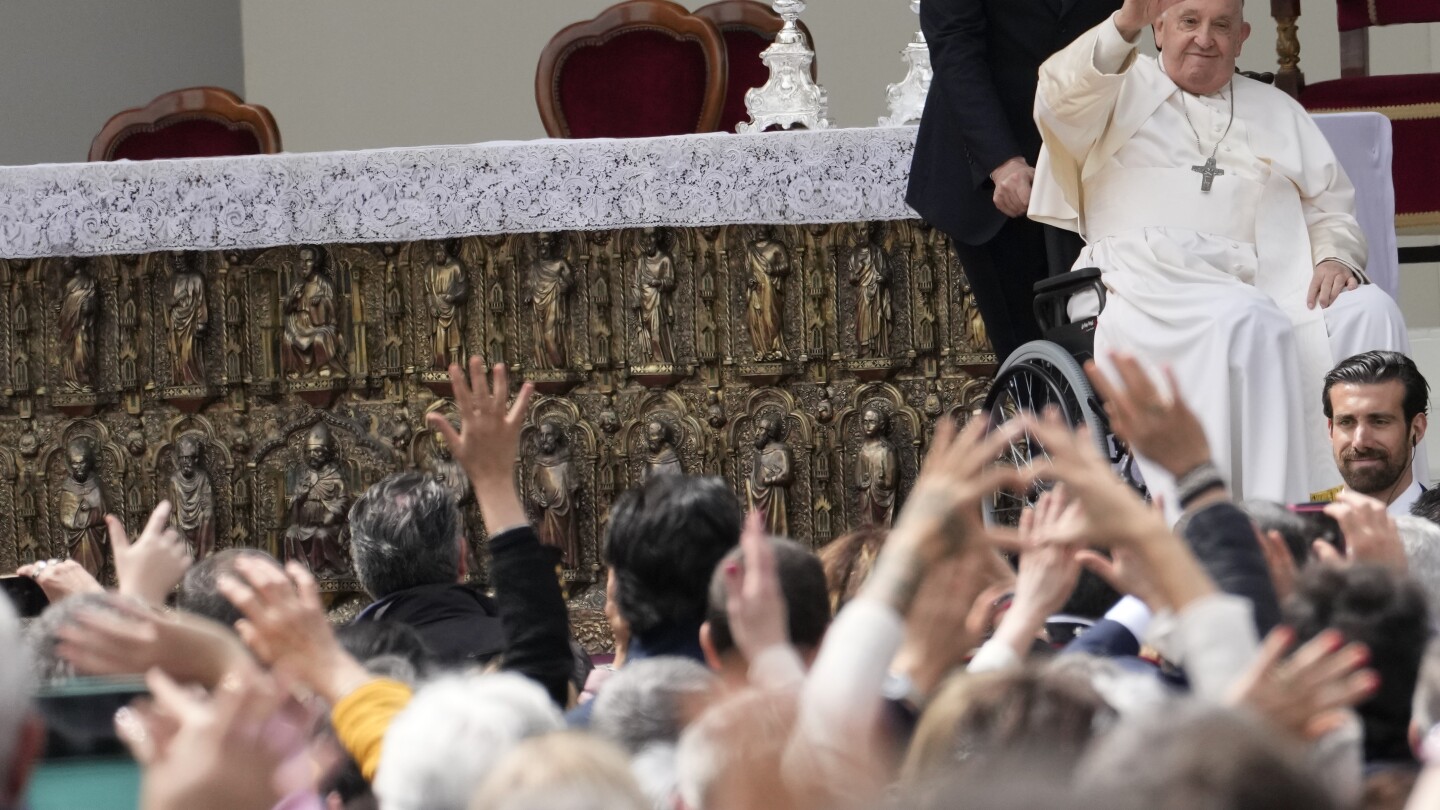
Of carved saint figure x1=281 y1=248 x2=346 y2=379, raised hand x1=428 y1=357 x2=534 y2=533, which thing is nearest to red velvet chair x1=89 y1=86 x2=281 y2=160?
carved saint figure x1=281 y1=248 x2=346 y2=379

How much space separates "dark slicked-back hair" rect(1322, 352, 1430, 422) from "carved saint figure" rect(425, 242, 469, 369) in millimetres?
2836

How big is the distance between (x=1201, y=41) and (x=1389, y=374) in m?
1.21

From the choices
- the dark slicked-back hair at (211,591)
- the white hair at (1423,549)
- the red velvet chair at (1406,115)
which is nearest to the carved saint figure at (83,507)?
the dark slicked-back hair at (211,591)

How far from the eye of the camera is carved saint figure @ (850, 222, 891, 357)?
249 inches

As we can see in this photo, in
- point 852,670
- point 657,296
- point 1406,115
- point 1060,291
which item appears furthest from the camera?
point 1406,115

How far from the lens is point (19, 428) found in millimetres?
6652

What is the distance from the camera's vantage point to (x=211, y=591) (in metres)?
3.26

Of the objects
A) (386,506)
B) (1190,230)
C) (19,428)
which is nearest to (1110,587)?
(386,506)

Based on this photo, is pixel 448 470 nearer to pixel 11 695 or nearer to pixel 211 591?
pixel 211 591

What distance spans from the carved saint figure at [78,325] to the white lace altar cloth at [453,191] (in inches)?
5.2

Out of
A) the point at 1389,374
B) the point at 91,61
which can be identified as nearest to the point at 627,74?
the point at 1389,374

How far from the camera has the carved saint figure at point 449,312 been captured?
647cm

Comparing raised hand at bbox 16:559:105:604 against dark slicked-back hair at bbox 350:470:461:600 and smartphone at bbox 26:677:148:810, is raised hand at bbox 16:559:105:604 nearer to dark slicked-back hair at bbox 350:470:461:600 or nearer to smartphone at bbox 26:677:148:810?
dark slicked-back hair at bbox 350:470:461:600

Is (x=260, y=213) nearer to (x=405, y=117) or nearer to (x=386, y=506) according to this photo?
(x=386, y=506)
